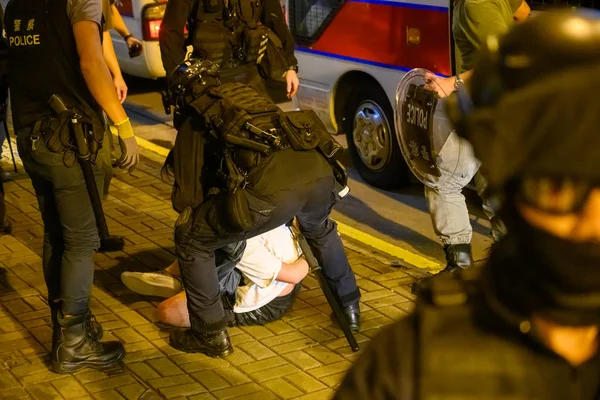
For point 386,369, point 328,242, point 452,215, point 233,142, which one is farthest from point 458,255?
point 386,369

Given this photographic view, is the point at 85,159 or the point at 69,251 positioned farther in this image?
the point at 69,251

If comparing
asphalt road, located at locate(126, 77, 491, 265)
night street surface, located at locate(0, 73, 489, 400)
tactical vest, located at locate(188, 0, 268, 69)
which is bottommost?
asphalt road, located at locate(126, 77, 491, 265)

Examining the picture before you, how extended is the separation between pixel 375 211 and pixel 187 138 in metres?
2.75

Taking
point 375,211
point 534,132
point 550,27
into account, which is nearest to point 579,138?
point 534,132

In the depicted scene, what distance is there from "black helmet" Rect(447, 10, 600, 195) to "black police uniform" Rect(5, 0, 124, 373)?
2.86 metres

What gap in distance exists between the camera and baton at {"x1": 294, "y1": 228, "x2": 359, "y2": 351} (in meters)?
4.16

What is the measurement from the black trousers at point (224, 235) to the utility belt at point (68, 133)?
49cm

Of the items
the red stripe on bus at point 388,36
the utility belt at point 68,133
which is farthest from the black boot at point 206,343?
the red stripe on bus at point 388,36

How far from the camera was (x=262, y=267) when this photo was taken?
14.3 feet

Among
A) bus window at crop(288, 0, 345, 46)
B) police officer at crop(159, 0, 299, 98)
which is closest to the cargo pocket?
police officer at crop(159, 0, 299, 98)

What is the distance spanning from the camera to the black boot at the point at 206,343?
4125 millimetres

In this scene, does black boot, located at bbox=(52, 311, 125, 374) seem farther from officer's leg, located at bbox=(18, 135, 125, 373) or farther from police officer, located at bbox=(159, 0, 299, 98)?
police officer, located at bbox=(159, 0, 299, 98)

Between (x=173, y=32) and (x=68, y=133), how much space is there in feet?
6.24

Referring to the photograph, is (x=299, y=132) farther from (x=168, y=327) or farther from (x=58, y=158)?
(x=168, y=327)
